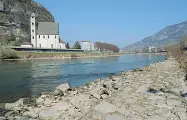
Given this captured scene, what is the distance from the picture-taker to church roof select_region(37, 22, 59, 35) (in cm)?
15750

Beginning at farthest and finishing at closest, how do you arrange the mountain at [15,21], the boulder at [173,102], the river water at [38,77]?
1. the mountain at [15,21]
2. the river water at [38,77]
3. the boulder at [173,102]

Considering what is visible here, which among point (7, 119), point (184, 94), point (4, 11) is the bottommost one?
point (7, 119)

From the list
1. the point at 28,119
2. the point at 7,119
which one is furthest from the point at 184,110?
the point at 7,119

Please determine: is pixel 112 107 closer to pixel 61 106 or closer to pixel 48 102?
pixel 61 106

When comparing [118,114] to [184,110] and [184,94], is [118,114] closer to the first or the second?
[184,110]

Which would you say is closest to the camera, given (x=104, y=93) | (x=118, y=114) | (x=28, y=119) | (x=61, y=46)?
(x=118, y=114)

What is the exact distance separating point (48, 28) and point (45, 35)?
4810 mm

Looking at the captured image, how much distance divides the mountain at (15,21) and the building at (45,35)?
719 cm

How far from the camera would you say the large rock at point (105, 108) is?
39.4 feet

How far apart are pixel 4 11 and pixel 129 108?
6506 inches

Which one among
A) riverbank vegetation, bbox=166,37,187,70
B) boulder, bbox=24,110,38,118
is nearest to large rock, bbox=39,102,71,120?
boulder, bbox=24,110,38,118

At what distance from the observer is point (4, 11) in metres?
166

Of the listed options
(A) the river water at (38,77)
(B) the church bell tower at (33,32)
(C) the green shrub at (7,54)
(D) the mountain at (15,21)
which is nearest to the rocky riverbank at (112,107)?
(A) the river water at (38,77)

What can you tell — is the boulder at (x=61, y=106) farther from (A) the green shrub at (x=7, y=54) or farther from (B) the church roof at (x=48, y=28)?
(B) the church roof at (x=48, y=28)
